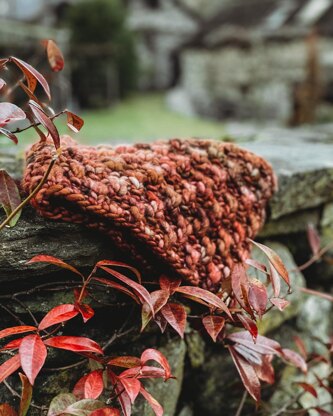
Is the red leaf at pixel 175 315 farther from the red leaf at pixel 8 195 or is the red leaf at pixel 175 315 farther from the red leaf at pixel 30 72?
the red leaf at pixel 30 72

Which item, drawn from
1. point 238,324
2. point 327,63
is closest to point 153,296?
point 238,324

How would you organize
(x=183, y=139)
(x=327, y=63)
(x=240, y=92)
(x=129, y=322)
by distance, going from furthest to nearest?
(x=240, y=92) → (x=327, y=63) → (x=183, y=139) → (x=129, y=322)

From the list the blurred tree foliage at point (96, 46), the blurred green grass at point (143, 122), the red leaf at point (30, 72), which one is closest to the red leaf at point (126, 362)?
the red leaf at point (30, 72)

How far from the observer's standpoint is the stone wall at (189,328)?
1.12 metres

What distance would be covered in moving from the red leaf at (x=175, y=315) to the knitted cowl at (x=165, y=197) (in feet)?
0.34

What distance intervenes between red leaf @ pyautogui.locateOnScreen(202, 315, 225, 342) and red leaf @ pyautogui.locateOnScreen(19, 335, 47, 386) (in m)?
A: 0.38

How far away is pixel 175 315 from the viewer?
1046 millimetres

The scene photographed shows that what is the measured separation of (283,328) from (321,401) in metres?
0.31

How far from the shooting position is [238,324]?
1151 mm

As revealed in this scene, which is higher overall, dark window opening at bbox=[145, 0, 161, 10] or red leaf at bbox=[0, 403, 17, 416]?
dark window opening at bbox=[145, 0, 161, 10]

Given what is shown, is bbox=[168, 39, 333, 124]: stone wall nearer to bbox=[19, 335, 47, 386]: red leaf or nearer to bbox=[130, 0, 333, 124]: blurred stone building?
bbox=[130, 0, 333, 124]: blurred stone building

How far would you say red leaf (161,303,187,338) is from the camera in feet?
3.34

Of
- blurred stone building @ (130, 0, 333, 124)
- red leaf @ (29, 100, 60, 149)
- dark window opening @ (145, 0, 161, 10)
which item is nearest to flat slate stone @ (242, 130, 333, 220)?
red leaf @ (29, 100, 60, 149)

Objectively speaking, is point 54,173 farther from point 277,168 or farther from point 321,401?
point 321,401
